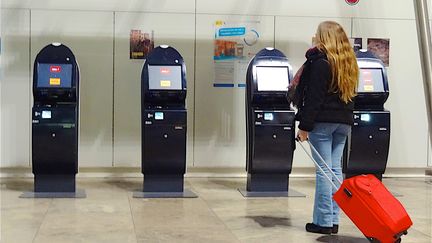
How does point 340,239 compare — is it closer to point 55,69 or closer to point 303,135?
point 303,135

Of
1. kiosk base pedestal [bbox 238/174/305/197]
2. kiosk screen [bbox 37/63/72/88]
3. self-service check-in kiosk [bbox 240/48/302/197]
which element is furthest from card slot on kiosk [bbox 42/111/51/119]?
kiosk base pedestal [bbox 238/174/305/197]

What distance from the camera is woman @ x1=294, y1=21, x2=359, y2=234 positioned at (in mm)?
4250

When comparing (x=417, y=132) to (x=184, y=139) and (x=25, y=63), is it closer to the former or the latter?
(x=184, y=139)

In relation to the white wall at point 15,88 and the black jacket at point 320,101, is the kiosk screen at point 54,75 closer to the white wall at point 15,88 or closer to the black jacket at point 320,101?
the white wall at point 15,88

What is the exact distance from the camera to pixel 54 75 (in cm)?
582

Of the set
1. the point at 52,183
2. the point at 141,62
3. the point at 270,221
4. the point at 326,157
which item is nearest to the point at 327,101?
the point at 326,157

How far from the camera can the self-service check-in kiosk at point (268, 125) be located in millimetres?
6078

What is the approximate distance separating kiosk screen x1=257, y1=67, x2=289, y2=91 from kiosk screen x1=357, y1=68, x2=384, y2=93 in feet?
2.81

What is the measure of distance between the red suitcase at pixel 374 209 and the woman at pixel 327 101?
429 mm

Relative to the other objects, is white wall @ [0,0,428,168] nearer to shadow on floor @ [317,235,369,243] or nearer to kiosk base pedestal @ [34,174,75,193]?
kiosk base pedestal @ [34,174,75,193]

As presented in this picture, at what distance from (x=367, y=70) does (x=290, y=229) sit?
8.43 ft

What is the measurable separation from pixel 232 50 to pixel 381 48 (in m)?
1.94

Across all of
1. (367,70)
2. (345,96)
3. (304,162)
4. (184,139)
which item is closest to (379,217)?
(345,96)

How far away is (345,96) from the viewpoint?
4285 millimetres
